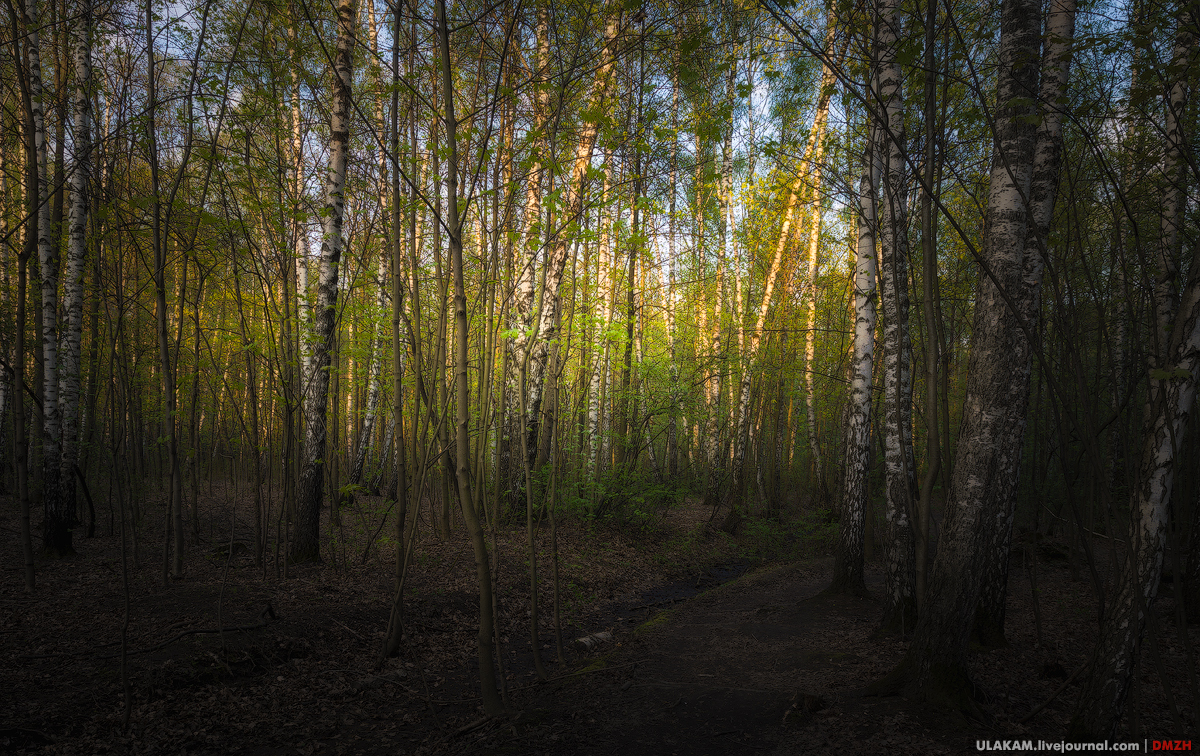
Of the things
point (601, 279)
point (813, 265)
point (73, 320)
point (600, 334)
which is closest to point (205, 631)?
point (73, 320)

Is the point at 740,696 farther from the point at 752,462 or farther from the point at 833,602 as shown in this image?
the point at 752,462

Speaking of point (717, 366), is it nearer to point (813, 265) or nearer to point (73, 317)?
point (813, 265)

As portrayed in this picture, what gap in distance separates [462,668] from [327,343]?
172 inches

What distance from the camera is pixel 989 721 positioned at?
10.8ft

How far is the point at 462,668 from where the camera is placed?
543cm

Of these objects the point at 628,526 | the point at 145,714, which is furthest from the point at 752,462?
the point at 145,714

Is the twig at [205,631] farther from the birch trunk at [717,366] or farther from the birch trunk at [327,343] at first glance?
the birch trunk at [717,366]

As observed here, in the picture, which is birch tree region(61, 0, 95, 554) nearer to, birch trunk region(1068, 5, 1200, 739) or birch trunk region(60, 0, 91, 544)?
birch trunk region(60, 0, 91, 544)

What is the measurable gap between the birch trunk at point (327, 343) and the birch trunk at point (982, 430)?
270 inches

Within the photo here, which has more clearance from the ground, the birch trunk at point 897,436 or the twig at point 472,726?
the birch trunk at point 897,436

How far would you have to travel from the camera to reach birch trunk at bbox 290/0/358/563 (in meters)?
7.17

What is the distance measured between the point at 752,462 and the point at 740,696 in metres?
12.3

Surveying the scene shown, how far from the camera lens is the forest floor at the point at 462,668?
349 cm

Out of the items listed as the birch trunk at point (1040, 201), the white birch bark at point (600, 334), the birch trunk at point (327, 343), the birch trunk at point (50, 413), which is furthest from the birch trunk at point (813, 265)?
the birch trunk at point (50, 413)
